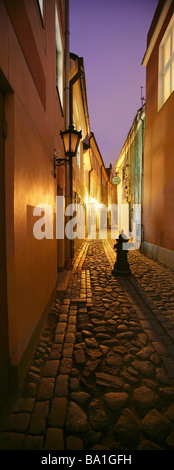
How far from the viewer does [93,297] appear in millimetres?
4875

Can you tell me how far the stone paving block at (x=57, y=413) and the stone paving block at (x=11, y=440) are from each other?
0.25 meters

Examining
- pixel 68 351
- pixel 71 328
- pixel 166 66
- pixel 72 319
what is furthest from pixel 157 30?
pixel 68 351

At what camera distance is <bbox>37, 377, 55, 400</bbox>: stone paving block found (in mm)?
2166

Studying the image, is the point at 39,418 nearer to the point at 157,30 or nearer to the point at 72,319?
Answer: the point at 72,319

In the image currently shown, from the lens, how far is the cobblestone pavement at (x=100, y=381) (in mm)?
1759

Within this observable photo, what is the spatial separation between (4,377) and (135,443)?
1.17m

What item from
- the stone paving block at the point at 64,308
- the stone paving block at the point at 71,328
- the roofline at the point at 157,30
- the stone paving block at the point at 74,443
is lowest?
the stone paving block at the point at 74,443

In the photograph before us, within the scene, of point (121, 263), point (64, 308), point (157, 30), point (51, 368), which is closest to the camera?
point (51, 368)

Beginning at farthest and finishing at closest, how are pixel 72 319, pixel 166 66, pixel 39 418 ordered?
1. pixel 166 66
2. pixel 72 319
3. pixel 39 418

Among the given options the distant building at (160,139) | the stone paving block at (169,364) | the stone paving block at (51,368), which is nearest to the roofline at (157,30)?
the distant building at (160,139)

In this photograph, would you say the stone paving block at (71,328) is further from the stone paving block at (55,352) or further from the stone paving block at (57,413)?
the stone paving block at (57,413)

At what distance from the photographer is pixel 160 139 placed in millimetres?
8609

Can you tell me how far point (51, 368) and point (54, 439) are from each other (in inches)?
34.0

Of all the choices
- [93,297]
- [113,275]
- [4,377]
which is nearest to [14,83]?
[4,377]
